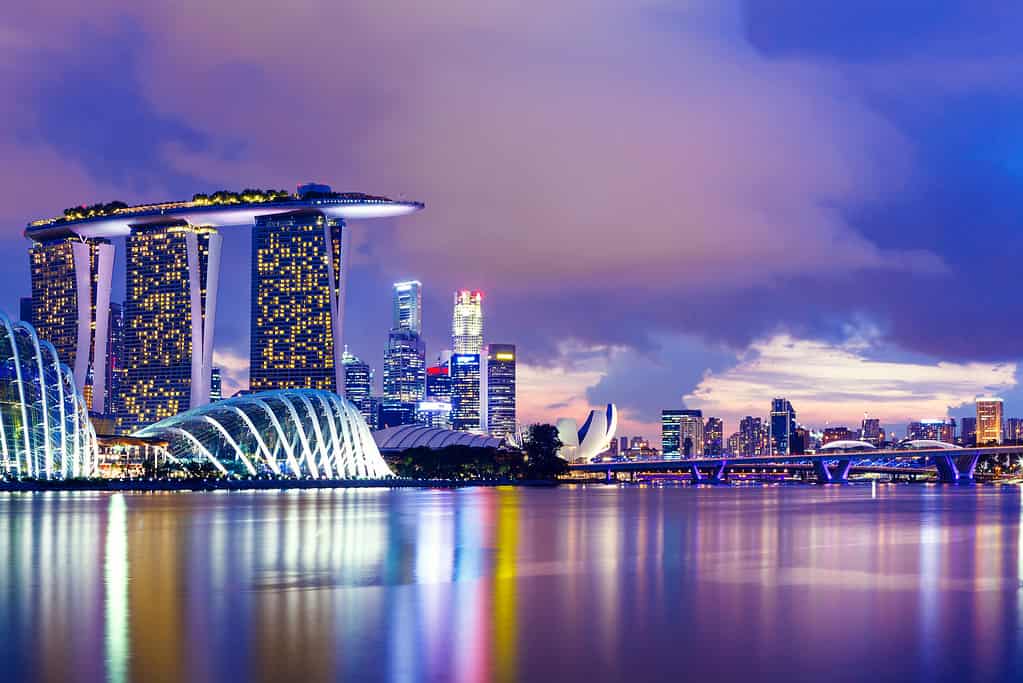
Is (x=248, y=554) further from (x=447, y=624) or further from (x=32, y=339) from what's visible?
(x=32, y=339)

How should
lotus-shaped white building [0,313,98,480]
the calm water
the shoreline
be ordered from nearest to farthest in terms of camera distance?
the calm water, lotus-shaped white building [0,313,98,480], the shoreline

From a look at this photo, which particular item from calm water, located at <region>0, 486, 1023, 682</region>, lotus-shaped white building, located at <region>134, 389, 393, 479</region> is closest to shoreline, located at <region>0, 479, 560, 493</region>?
lotus-shaped white building, located at <region>134, 389, 393, 479</region>

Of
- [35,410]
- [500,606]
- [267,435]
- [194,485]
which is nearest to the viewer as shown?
[500,606]

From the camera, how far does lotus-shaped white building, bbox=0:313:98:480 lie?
376ft

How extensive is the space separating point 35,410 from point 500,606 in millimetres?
100756

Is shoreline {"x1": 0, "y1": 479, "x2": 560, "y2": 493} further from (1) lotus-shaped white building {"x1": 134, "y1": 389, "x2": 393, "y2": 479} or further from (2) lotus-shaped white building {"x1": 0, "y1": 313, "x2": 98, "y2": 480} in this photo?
(1) lotus-shaped white building {"x1": 134, "y1": 389, "x2": 393, "y2": 479}

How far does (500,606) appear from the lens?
1071 inches

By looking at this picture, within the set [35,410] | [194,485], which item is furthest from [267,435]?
[35,410]

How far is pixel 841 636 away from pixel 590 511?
6443 cm

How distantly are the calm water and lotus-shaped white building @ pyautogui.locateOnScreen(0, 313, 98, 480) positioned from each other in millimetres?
64585

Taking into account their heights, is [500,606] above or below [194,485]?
above

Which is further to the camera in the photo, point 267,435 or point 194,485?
point 267,435

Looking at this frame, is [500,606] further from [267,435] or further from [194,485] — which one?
[267,435]

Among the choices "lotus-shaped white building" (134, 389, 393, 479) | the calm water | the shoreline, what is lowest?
the shoreline
